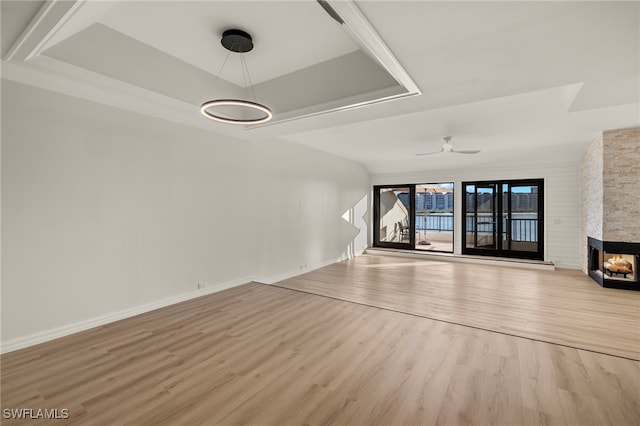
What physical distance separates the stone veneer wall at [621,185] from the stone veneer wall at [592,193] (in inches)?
3.5

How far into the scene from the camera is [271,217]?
574 cm

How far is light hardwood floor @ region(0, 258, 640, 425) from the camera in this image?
6.55 ft

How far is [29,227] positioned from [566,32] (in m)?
5.10

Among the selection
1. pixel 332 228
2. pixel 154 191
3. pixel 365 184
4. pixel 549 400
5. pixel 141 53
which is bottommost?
pixel 549 400

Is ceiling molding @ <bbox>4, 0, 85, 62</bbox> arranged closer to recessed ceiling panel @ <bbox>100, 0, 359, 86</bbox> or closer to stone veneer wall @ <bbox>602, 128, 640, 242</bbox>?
recessed ceiling panel @ <bbox>100, 0, 359, 86</bbox>

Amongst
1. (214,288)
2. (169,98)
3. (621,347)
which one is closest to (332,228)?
(214,288)

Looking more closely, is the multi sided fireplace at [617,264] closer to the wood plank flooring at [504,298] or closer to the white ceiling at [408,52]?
the wood plank flooring at [504,298]

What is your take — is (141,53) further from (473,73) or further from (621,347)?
(621,347)

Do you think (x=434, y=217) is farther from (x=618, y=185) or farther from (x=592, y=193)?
(x=618, y=185)

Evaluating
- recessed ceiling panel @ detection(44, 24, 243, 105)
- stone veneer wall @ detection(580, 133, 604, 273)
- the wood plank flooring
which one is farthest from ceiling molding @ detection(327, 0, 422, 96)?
stone veneer wall @ detection(580, 133, 604, 273)

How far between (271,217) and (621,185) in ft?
20.9

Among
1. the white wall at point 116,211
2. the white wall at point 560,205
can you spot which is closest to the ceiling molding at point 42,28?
the white wall at point 116,211

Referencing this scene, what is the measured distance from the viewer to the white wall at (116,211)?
291cm

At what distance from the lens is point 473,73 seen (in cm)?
267
